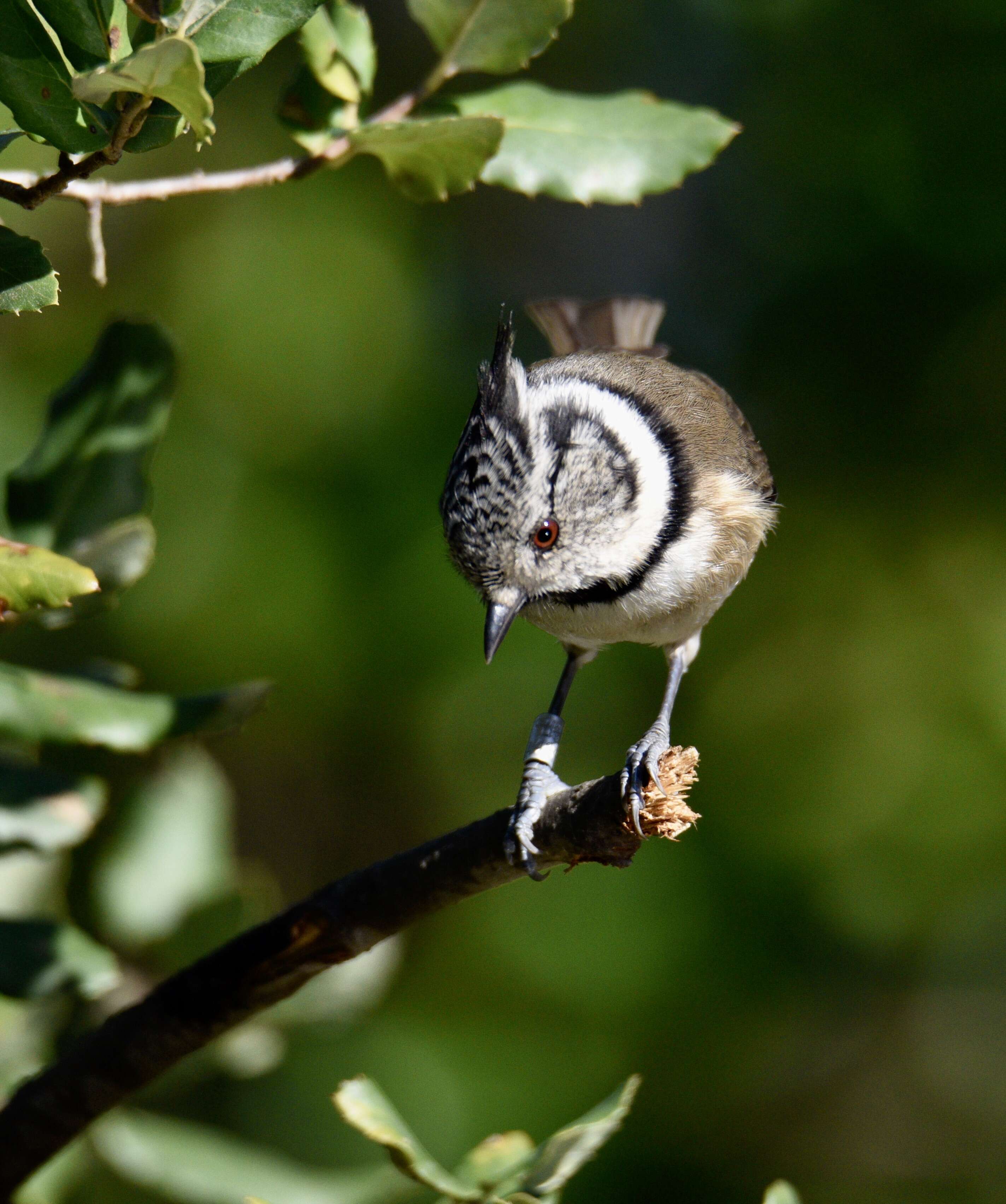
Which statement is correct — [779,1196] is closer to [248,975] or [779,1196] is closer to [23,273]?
[248,975]

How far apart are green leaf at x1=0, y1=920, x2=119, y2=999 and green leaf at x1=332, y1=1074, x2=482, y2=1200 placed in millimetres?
544

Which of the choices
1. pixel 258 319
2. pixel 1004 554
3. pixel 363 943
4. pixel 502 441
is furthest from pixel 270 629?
pixel 1004 554

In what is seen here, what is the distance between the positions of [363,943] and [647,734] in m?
0.71

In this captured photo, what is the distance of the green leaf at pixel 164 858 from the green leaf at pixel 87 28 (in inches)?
45.9

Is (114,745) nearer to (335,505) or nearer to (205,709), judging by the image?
(205,709)

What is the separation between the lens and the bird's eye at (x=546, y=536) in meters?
1.99

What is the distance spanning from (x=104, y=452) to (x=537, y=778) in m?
0.82

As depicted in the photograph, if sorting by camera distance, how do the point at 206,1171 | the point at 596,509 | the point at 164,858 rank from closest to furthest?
1. the point at 206,1171
2. the point at 164,858
3. the point at 596,509

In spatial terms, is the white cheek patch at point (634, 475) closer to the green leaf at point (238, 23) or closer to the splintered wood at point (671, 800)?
the splintered wood at point (671, 800)

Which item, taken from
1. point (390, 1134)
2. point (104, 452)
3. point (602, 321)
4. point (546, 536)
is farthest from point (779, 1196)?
point (602, 321)

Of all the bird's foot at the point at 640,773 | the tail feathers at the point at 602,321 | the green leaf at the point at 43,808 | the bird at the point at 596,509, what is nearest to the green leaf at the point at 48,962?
the green leaf at the point at 43,808

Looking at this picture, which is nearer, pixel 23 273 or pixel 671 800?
pixel 23 273

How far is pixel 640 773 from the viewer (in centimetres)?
140

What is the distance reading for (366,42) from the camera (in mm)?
1457
